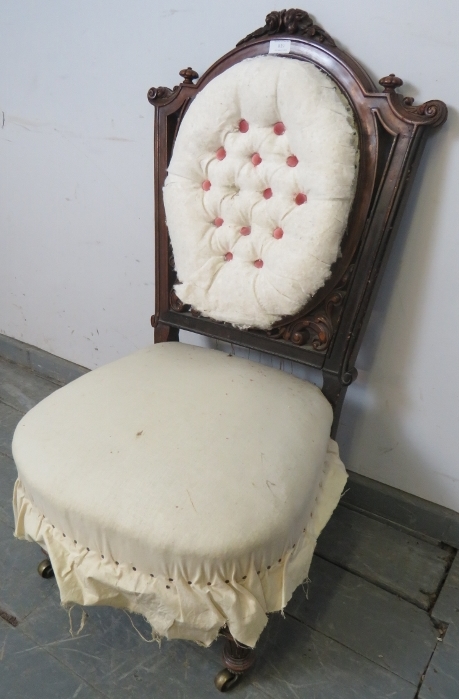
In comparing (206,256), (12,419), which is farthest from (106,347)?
(206,256)

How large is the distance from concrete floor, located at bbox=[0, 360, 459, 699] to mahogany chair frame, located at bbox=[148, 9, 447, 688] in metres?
0.12

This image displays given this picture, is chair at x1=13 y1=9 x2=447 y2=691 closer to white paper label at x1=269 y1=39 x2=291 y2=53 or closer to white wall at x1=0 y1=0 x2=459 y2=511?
white paper label at x1=269 y1=39 x2=291 y2=53

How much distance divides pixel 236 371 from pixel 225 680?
21.6 inches

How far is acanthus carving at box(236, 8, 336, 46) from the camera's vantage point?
2.91 feet

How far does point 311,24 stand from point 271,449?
2.45ft

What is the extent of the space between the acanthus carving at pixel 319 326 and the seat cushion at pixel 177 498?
148 mm

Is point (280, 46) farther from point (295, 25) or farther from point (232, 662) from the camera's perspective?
point (232, 662)

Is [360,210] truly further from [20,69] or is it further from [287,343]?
[20,69]

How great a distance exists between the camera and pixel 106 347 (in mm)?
1647

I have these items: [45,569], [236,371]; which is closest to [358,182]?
[236,371]

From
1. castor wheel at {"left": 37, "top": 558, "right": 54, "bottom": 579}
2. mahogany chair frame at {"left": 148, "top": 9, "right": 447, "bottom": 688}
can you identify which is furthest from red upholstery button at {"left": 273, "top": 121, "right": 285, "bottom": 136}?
castor wheel at {"left": 37, "top": 558, "right": 54, "bottom": 579}

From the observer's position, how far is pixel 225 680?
88 cm

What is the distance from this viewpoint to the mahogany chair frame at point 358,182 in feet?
2.76

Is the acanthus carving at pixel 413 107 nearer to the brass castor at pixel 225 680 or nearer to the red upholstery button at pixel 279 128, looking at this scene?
the red upholstery button at pixel 279 128
